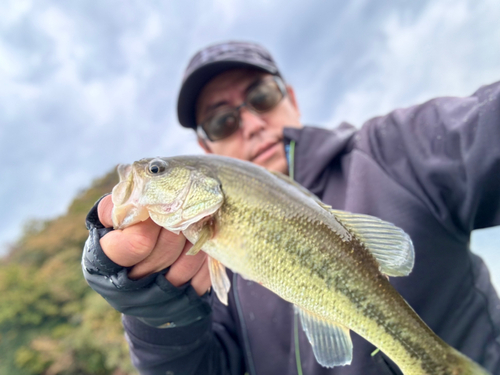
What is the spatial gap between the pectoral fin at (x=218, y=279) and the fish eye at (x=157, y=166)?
505 millimetres

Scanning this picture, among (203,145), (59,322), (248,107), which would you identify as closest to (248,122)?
(248,107)

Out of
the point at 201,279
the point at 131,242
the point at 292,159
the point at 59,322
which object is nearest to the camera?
the point at 131,242

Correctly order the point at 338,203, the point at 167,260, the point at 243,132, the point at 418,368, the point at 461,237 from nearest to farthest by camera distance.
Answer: the point at 418,368 < the point at 167,260 < the point at 461,237 < the point at 338,203 < the point at 243,132

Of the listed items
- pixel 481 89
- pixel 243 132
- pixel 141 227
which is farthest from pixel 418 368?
pixel 243 132

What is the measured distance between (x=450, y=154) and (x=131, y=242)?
1.77 m

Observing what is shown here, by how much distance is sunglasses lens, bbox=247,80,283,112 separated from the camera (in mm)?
2646

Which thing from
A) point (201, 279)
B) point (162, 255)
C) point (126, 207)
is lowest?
point (201, 279)

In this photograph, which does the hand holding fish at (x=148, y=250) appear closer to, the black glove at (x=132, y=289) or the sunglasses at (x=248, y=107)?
the black glove at (x=132, y=289)

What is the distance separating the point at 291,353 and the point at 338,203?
112cm

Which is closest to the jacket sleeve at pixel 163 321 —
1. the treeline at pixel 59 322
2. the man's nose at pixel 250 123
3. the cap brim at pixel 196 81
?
the man's nose at pixel 250 123

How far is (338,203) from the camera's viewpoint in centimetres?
211

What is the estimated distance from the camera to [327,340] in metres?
1.26

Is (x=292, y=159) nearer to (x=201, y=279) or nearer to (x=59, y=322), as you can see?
(x=201, y=279)

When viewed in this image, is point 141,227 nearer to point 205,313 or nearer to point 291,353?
point 205,313
